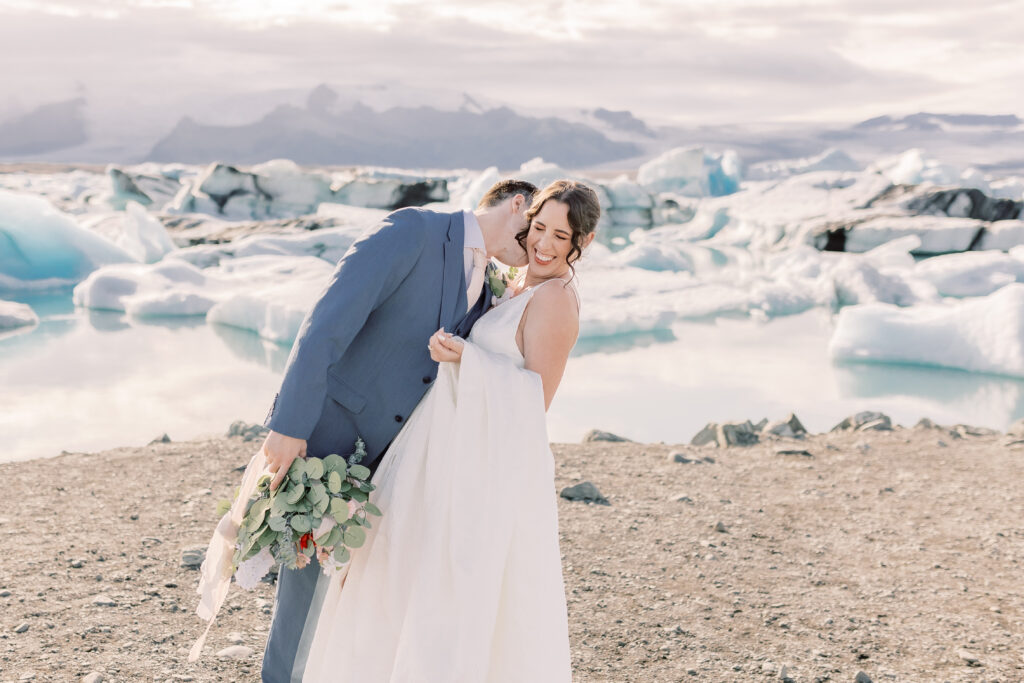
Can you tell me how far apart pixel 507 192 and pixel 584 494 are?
2.75 meters

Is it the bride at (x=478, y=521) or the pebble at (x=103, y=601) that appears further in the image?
the pebble at (x=103, y=601)

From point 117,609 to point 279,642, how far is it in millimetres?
1314

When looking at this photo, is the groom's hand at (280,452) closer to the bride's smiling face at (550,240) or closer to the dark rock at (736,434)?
the bride's smiling face at (550,240)

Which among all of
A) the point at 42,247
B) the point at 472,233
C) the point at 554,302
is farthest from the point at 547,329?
the point at 42,247

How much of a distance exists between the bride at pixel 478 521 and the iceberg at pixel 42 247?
1315 cm

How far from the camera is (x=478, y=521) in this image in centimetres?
219

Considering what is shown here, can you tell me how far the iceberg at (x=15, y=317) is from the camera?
35.4 ft

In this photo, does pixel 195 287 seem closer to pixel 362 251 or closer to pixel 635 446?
pixel 635 446

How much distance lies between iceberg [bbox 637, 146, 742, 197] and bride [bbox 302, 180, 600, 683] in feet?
95.3

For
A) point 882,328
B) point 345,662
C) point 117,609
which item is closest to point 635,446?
point 117,609

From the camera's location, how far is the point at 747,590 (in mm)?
3904

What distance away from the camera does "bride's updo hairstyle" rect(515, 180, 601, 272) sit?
224 cm

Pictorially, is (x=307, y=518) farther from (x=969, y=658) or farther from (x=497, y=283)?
(x=969, y=658)

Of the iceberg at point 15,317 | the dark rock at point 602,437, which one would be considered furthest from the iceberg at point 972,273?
the iceberg at point 15,317
